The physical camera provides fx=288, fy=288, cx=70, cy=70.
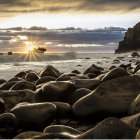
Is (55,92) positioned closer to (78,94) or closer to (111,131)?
(78,94)

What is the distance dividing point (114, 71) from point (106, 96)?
1.20 metres

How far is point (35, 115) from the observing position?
3385mm

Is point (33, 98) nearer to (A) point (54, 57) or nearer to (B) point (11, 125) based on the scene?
(B) point (11, 125)

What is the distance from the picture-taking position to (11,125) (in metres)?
3.24

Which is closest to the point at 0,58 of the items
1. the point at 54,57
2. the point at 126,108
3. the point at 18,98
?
the point at 54,57

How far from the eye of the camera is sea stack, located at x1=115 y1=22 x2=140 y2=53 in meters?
36.0

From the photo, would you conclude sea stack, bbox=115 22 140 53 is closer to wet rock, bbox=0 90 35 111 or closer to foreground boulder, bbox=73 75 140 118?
wet rock, bbox=0 90 35 111

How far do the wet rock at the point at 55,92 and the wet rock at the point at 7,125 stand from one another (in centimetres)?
97

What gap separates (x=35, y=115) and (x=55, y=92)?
845 mm

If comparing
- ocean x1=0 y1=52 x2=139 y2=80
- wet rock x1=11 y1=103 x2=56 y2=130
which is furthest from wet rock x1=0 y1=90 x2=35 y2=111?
ocean x1=0 y1=52 x2=139 y2=80

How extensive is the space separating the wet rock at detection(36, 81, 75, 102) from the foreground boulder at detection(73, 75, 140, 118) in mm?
656

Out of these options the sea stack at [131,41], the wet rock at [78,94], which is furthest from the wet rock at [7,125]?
the sea stack at [131,41]

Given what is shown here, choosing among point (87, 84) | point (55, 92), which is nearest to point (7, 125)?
point (55, 92)

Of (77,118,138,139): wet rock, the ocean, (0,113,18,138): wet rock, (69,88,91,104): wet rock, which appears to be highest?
(77,118,138,139): wet rock
